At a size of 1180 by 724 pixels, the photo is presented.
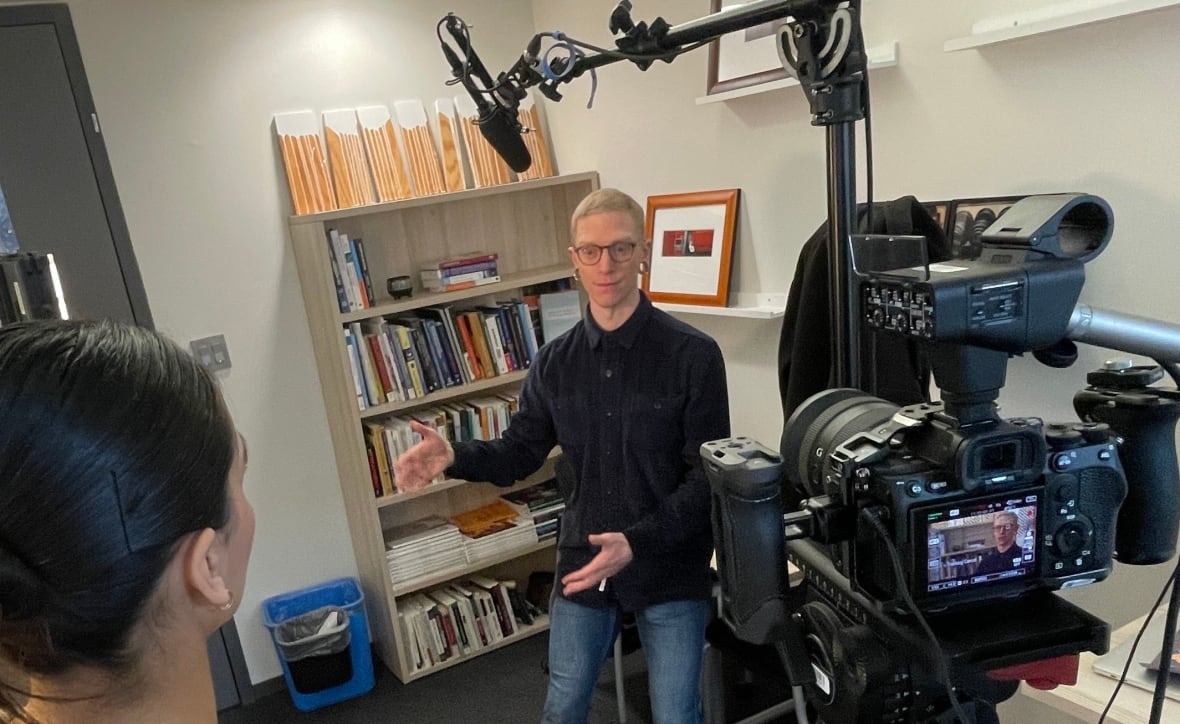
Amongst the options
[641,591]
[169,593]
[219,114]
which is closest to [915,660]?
[169,593]

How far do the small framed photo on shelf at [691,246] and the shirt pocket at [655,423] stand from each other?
0.77m

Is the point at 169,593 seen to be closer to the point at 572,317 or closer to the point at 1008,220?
the point at 1008,220

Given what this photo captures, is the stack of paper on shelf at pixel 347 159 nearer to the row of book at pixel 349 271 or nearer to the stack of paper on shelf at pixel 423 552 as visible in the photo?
the row of book at pixel 349 271

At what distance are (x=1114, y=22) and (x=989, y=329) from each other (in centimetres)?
105

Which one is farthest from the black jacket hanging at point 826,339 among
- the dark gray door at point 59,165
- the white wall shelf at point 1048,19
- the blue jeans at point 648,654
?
the dark gray door at point 59,165

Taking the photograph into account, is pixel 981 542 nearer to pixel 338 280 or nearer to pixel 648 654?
pixel 648 654

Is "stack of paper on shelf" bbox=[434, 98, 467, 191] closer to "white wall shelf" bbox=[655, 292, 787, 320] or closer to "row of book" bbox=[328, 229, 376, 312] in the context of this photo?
"row of book" bbox=[328, 229, 376, 312]

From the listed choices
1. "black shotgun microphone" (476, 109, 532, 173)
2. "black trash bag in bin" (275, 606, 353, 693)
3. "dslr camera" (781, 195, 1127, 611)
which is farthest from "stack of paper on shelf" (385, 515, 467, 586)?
"dslr camera" (781, 195, 1127, 611)

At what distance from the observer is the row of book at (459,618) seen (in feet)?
9.34

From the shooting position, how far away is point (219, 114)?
2.63 m

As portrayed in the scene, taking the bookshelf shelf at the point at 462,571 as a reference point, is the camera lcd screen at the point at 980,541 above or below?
above

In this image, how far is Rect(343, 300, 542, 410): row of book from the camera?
2729mm

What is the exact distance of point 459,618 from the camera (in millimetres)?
2906

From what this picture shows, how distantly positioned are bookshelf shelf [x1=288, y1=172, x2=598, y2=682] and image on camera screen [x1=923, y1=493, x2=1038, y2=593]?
2.15 meters
